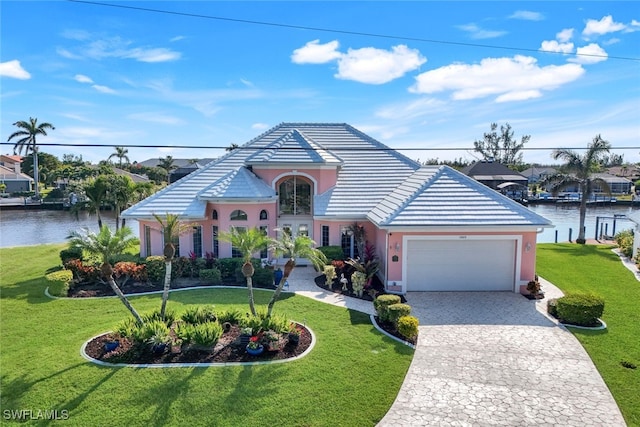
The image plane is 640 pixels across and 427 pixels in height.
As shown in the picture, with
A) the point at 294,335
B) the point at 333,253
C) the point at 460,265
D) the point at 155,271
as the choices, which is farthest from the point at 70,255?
the point at 460,265

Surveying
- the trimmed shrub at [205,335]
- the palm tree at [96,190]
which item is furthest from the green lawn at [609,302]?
the palm tree at [96,190]

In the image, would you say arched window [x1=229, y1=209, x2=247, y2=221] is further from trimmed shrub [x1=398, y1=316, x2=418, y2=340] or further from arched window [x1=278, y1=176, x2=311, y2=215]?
trimmed shrub [x1=398, y1=316, x2=418, y2=340]

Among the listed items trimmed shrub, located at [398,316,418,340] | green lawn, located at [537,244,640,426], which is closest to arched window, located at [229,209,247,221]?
trimmed shrub, located at [398,316,418,340]

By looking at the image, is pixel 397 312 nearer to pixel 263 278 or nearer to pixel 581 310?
pixel 581 310

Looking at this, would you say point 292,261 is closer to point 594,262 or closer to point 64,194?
point 594,262

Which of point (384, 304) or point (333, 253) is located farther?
point (333, 253)

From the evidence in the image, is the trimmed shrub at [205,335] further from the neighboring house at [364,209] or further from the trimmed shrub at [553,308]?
the trimmed shrub at [553,308]
